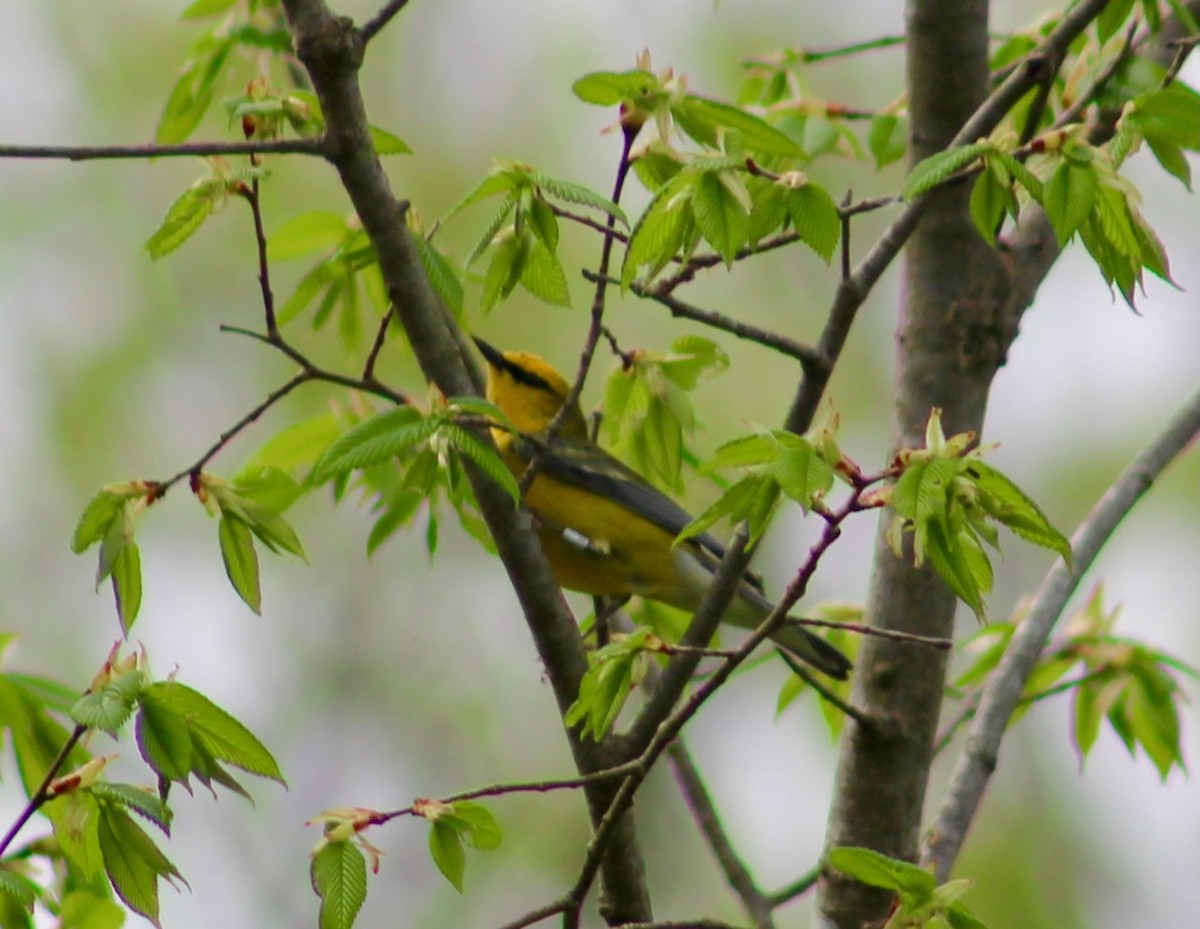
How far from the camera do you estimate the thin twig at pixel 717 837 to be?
319cm

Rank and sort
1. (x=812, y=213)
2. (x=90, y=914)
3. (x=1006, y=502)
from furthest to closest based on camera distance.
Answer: (x=90, y=914) < (x=812, y=213) < (x=1006, y=502)

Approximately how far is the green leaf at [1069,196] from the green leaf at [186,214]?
140 cm

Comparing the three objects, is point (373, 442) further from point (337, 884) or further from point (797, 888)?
point (797, 888)

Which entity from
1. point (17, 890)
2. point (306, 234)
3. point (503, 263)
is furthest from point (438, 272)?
point (17, 890)

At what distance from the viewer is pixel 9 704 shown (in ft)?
8.79

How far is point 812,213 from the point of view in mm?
2176

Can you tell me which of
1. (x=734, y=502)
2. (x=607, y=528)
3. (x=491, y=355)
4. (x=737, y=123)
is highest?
(x=491, y=355)

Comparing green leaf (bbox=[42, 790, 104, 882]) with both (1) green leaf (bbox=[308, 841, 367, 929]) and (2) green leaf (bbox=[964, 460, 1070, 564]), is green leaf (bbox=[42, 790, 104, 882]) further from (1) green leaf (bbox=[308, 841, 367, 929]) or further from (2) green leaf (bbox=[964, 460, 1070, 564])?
(2) green leaf (bbox=[964, 460, 1070, 564])

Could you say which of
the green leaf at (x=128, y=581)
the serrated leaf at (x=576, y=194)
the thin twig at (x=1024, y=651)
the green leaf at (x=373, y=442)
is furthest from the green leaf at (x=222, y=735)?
the thin twig at (x=1024, y=651)

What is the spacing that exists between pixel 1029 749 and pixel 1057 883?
3.72 feet

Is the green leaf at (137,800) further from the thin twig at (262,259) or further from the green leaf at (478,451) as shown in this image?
the thin twig at (262,259)

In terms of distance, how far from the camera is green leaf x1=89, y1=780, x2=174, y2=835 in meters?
1.95

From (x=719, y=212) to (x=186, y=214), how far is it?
987 millimetres

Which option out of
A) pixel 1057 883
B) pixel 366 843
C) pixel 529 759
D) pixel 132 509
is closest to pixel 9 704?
pixel 132 509
